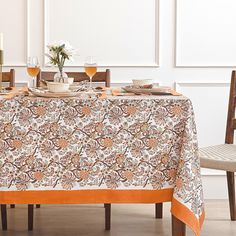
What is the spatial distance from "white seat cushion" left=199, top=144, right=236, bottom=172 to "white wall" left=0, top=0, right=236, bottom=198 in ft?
2.67

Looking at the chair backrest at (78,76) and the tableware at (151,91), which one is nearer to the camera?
the tableware at (151,91)

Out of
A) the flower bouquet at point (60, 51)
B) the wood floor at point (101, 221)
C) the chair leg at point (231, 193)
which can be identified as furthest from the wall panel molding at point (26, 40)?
the chair leg at point (231, 193)

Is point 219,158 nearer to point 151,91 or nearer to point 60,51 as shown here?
point 151,91

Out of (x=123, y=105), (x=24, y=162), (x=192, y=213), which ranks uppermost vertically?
(x=123, y=105)

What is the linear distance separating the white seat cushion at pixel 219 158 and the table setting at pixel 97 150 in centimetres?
59

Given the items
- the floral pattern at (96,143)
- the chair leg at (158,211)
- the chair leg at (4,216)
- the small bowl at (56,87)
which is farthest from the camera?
the chair leg at (158,211)

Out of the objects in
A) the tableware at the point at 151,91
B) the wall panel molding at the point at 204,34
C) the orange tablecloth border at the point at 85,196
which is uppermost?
the wall panel molding at the point at 204,34

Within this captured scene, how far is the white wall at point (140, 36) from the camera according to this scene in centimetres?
391

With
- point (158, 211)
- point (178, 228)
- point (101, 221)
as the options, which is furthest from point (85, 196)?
point (158, 211)

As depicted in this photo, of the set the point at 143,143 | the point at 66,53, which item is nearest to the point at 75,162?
the point at 143,143

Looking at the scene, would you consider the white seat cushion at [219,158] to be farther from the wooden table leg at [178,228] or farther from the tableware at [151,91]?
the wooden table leg at [178,228]

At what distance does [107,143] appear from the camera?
2.41 metres

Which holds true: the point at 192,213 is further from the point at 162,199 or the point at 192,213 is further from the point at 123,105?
the point at 123,105

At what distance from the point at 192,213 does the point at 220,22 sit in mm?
1897
